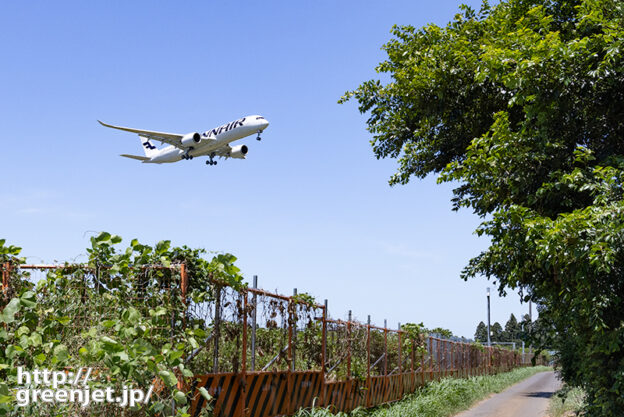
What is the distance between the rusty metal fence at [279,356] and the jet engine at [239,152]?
25447 millimetres

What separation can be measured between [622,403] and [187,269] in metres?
7.78

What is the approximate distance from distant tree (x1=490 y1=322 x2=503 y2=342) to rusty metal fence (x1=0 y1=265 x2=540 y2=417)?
9693 centimetres

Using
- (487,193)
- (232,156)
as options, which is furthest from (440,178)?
(232,156)

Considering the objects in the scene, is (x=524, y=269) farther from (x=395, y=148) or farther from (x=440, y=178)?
(x=395, y=148)

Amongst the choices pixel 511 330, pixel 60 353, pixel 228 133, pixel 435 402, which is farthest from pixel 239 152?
pixel 511 330

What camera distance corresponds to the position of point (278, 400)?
10.7 metres

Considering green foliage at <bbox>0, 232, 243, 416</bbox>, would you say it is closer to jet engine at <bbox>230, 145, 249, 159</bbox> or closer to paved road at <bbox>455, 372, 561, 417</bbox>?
paved road at <bbox>455, 372, 561, 417</bbox>

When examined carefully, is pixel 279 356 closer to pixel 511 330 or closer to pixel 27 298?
pixel 27 298

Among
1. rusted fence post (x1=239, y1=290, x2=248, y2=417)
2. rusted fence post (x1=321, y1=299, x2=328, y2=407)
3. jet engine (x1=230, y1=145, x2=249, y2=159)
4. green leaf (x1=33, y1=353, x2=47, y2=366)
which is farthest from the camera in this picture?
jet engine (x1=230, y1=145, x2=249, y2=159)

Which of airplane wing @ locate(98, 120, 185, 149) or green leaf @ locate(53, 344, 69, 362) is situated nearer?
green leaf @ locate(53, 344, 69, 362)

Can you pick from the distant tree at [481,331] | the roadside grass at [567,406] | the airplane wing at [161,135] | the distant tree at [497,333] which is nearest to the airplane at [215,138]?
the airplane wing at [161,135]

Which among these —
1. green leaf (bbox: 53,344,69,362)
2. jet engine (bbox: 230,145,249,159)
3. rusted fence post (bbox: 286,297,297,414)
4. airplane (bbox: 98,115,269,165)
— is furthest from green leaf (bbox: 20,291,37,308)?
jet engine (bbox: 230,145,249,159)

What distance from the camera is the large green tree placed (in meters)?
9.88

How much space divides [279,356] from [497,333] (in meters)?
109
